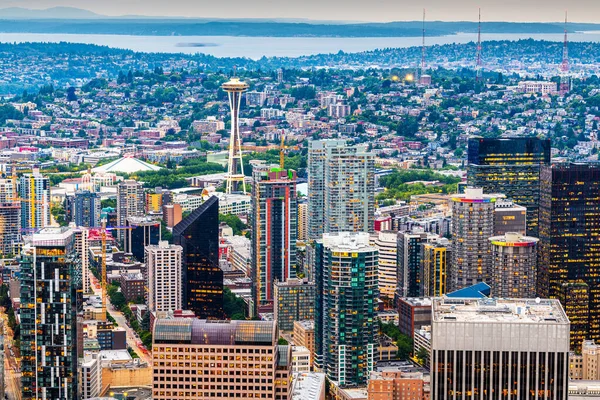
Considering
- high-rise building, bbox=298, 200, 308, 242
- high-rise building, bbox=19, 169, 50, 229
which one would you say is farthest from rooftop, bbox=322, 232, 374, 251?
high-rise building, bbox=19, 169, 50, 229

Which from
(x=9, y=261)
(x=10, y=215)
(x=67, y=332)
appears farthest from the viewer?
(x=10, y=215)

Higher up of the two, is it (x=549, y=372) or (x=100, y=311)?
(x=549, y=372)

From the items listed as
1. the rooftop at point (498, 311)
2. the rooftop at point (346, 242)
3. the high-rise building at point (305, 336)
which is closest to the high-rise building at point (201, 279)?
the high-rise building at point (305, 336)

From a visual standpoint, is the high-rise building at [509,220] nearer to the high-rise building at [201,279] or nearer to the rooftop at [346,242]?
the rooftop at [346,242]

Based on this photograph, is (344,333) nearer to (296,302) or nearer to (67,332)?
(296,302)


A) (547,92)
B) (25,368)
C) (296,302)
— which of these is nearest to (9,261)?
(296,302)

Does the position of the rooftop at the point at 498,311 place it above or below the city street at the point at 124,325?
above
